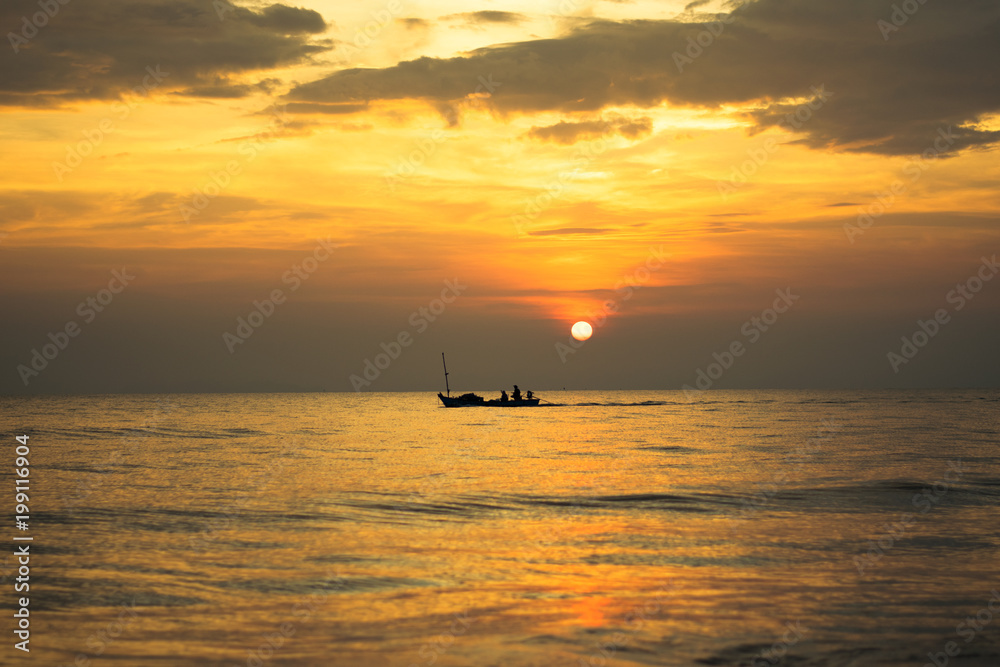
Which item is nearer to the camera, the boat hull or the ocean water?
the ocean water

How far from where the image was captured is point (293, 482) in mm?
32969

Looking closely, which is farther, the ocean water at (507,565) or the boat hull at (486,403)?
the boat hull at (486,403)

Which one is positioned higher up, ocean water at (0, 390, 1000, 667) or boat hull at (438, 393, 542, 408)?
ocean water at (0, 390, 1000, 667)

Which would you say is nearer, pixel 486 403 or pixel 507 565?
pixel 507 565

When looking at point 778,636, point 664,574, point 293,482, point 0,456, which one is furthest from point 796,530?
point 0,456

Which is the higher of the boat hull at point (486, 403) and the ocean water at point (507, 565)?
the ocean water at point (507, 565)

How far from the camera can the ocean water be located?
38.8 feet

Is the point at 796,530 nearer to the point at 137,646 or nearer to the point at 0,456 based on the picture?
the point at 137,646

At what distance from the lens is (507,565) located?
56.8ft

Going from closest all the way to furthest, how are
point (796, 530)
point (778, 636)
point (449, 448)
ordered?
point (778, 636) → point (796, 530) → point (449, 448)

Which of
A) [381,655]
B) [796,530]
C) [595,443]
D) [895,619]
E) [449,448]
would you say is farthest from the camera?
[595,443]

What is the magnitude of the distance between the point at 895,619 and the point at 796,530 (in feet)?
31.0

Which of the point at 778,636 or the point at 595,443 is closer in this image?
the point at 778,636

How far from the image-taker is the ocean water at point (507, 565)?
11.8 m
